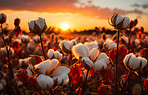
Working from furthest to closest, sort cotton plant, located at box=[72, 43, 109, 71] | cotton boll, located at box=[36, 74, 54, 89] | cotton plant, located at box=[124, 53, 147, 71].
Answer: cotton plant, located at box=[124, 53, 147, 71]
cotton plant, located at box=[72, 43, 109, 71]
cotton boll, located at box=[36, 74, 54, 89]

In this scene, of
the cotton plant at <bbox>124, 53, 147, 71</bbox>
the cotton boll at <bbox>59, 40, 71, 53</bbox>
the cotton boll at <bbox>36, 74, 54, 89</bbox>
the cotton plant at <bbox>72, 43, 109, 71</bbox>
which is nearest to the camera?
the cotton boll at <bbox>36, 74, 54, 89</bbox>

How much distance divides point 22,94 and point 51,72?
1.25m

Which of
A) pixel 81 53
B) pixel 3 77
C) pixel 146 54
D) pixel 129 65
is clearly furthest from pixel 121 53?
pixel 3 77

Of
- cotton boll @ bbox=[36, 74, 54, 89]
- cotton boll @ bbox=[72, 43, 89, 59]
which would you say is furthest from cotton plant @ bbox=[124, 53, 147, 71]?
cotton boll @ bbox=[36, 74, 54, 89]

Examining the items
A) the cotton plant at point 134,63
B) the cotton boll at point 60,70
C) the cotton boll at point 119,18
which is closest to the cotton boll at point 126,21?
the cotton boll at point 119,18

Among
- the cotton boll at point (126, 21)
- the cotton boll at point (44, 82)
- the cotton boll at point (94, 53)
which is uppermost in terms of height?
the cotton boll at point (126, 21)

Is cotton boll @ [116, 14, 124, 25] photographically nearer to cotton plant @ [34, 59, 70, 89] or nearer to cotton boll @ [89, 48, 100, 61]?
cotton boll @ [89, 48, 100, 61]

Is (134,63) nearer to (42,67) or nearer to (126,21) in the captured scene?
(126,21)

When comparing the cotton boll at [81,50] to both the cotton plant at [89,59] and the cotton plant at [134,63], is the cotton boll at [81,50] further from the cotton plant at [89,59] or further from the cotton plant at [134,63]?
the cotton plant at [134,63]

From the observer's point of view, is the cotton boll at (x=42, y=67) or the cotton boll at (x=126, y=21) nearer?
the cotton boll at (x=42, y=67)

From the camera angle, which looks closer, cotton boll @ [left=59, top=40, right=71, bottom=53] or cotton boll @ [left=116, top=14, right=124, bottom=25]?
cotton boll @ [left=116, top=14, right=124, bottom=25]

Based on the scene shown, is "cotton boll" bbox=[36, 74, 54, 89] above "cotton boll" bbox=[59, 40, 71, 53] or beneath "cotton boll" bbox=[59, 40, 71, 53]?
beneath

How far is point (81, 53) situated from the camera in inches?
30.4

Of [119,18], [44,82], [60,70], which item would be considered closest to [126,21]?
[119,18]
